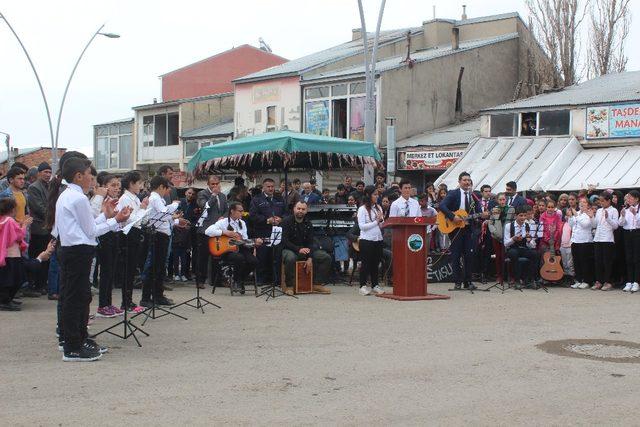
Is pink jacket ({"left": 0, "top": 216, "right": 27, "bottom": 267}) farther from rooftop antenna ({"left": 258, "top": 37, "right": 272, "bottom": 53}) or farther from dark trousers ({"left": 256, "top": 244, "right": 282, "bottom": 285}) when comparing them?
rooftop antenna ({"left": 258, "top": 37, "right": 272, "bottom": 53})

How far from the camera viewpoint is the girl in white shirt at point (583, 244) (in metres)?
16.5

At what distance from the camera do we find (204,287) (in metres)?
16.1

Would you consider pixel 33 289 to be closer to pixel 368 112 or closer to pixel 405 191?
pixel 405 191

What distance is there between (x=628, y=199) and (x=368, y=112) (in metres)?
9.21

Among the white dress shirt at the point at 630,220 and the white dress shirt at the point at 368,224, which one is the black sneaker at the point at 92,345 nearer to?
the white dress shirt at the point at 368,224

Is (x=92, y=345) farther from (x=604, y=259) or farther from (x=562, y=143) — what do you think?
(x=562, y=143)

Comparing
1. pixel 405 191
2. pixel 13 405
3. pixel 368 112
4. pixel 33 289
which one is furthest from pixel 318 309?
pixel 368 112

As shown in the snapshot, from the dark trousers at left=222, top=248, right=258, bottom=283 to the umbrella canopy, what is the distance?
98.6 inches

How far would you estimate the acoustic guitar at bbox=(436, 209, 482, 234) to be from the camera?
15.5 meters

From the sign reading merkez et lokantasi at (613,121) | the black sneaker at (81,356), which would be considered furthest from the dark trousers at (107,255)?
the sign reading merkez et lokantasi at (613,121)

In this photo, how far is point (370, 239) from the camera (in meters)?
15.1

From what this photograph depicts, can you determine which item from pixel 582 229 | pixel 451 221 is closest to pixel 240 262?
pixel 451 221

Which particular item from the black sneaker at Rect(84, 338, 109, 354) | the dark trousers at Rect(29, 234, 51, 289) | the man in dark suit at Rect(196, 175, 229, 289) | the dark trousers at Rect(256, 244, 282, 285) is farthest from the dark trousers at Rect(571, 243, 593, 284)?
the black sneaker at Rect(84, 338, 109, 354)

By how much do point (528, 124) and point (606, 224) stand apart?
12.9 m
